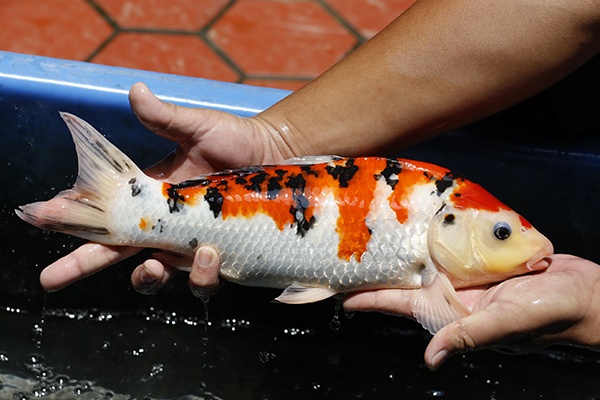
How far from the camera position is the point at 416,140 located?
4.93 feet

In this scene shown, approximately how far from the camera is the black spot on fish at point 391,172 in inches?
49.8

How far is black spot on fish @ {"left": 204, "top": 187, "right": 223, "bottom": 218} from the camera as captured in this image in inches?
49.8

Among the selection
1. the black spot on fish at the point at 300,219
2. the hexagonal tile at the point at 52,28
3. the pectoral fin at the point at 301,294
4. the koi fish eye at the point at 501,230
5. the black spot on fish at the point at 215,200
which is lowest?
the pectoral fin at the point at 301,294

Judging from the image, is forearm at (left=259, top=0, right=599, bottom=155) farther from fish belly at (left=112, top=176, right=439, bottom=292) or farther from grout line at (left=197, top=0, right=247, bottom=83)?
grout line at (left=197, top=0, right=247, bottom=83)

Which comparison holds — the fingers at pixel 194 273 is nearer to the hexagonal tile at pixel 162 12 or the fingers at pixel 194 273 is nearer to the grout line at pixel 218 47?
the grout line at pixel 218 47

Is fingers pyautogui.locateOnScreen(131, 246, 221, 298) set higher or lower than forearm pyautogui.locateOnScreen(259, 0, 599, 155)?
lower

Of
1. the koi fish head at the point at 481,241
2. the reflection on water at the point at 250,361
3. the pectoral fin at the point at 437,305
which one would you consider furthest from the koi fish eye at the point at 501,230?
the reflection on water at the point at 250,361

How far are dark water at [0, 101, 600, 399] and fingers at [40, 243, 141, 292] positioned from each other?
34 centimetres

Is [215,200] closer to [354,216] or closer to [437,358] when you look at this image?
[354,216]

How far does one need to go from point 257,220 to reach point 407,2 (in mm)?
1382

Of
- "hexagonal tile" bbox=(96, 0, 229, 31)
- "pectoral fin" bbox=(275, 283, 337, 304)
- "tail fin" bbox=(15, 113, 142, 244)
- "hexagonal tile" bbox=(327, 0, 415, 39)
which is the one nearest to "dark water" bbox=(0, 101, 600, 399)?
"tail fin" bbox=(15, 113, 142, 244)

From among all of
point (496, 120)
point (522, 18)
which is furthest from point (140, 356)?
point (522, 18)

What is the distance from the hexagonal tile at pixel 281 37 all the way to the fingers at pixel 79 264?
3.39 feet

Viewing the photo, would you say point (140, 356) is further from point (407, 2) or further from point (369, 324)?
point (407, 2)
